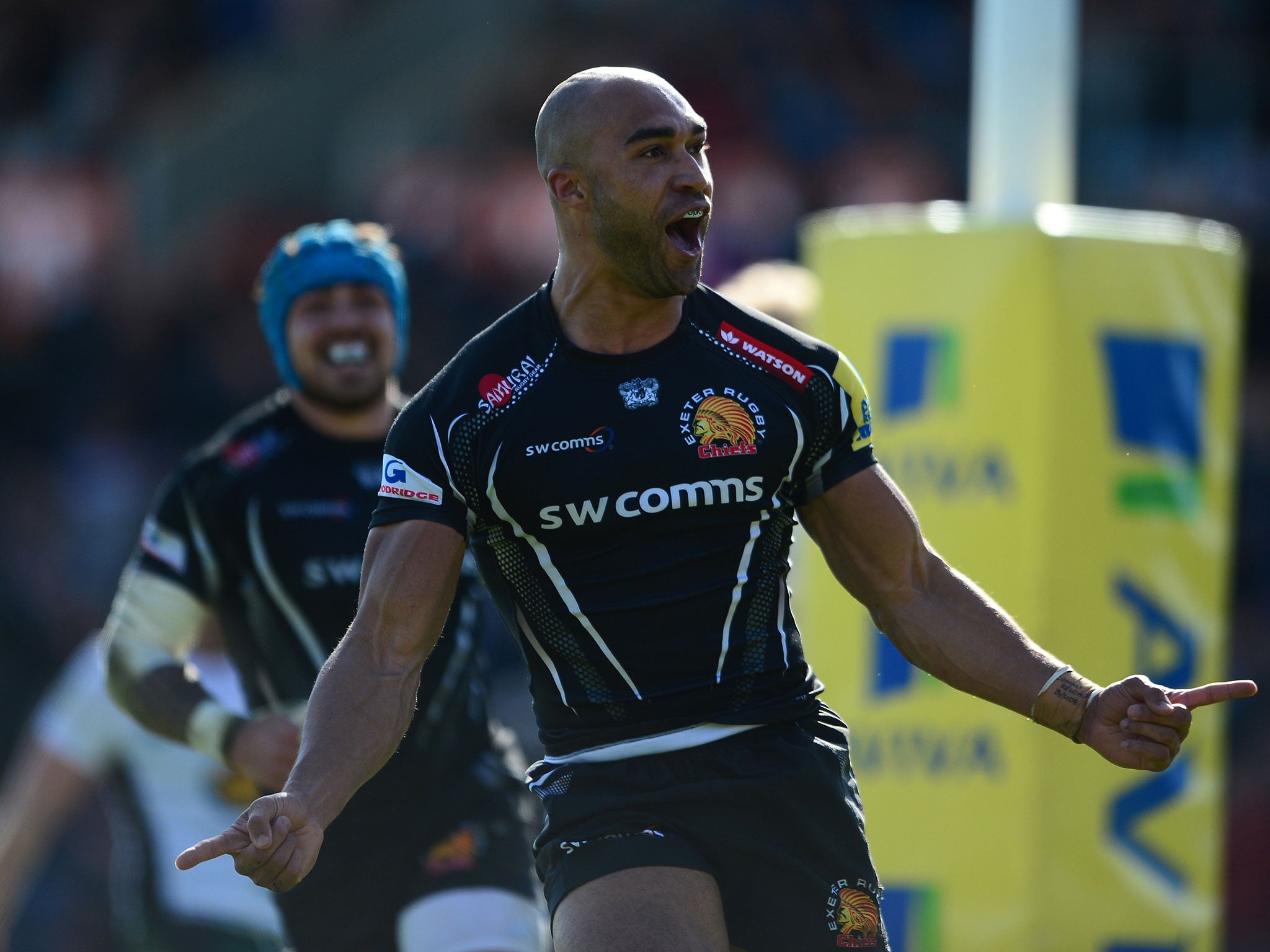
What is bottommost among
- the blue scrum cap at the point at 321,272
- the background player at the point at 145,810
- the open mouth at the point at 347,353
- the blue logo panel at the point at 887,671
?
the background player at the point at 145,810

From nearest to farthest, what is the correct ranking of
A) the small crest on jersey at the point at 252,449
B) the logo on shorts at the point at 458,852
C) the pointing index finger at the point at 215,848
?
the pointing index finger at the point at 215,848 → the logo on shorts at the point at 458,852 → the small crest on jersey at the point at 252,449

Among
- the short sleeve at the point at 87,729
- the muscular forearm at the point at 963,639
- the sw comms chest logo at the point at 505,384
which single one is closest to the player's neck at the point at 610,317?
the sw comms chest logo at the point at 505,384

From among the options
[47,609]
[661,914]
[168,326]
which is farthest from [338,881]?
[168,326]

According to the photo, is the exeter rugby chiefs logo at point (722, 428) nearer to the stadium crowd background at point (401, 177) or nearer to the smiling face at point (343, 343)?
the smiling face at point (343, 343)

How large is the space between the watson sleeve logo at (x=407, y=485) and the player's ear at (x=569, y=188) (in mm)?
647

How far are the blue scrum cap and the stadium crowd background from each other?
591 centimetres

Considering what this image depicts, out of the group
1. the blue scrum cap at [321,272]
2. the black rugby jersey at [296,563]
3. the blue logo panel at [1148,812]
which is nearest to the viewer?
the black rugby jersey at [296,563]

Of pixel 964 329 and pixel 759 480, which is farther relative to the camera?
pixel 964 329

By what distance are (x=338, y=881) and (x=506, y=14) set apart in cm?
1292

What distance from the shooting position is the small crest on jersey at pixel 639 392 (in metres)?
3.73

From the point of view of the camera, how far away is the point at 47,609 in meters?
12.1

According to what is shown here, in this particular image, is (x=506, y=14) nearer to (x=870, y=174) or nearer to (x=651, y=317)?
(x=870, y=174)

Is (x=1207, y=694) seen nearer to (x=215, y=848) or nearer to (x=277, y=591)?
(x=215, y=848)

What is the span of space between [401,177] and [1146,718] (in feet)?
36.4
